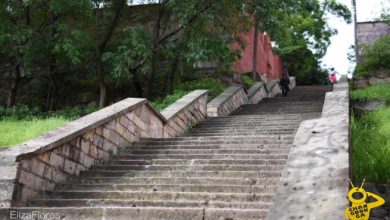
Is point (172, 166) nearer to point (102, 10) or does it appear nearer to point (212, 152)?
point (212, 152)

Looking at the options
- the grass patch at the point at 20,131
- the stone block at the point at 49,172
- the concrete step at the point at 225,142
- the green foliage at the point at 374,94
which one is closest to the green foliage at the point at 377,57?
the green foliage at the point at 374,94

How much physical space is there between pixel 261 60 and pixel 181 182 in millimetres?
18259

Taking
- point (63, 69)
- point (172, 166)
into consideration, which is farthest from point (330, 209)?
point (63, 69)

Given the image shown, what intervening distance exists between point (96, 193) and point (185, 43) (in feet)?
27.0

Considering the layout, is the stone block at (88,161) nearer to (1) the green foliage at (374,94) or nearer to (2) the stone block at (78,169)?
(2) the stone block at (78,169)

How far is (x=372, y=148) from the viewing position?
6.84 metres

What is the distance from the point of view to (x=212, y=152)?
277 inches

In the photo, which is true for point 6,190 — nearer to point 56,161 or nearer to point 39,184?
point 39,184

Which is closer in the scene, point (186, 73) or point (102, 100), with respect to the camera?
point (102, 100)

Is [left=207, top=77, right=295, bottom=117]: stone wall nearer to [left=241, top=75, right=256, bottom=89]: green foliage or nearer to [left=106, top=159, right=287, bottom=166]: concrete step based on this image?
[left=241, top=75, right=256, bottom=89]: green foliage

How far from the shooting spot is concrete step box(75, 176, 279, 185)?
5.38 meters

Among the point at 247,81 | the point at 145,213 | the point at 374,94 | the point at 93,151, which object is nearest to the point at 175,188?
the point at 145,213

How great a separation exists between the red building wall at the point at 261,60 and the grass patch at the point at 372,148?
27.2 ft

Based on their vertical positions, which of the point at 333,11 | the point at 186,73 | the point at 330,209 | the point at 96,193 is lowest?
the point at 96,193
